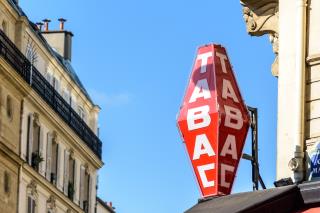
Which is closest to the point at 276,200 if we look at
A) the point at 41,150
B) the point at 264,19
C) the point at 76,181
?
the point at 264,19

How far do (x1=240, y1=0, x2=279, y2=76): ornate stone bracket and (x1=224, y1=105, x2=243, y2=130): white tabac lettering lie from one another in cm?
173

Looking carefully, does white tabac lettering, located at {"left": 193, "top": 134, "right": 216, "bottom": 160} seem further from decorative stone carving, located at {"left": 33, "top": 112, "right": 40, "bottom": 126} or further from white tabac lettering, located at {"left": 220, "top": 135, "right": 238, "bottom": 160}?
decorative stone carving, located at {"left": 33, "top": 112, "right": 40, "bottom": 126}

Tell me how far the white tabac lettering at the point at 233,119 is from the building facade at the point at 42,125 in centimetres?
3390

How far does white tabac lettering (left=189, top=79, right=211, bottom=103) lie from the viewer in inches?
985

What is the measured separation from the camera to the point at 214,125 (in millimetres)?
24250

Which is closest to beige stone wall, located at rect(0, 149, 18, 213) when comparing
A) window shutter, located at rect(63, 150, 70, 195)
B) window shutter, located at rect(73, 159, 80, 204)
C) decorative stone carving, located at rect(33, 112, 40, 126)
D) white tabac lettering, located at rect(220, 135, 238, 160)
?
decorative stone carving, located at rect(33, 112, 40, 126)

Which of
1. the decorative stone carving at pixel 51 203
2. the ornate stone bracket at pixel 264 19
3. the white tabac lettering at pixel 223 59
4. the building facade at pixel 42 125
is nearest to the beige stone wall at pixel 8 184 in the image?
the building facade at pixel 42 125

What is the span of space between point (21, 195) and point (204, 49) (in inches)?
1376

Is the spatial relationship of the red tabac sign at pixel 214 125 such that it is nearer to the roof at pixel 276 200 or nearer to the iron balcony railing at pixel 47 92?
the roof at pixel 276 200

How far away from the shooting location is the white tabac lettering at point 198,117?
24.6 metres

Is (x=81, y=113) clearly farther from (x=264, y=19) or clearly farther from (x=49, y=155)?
(x=264, y=19)

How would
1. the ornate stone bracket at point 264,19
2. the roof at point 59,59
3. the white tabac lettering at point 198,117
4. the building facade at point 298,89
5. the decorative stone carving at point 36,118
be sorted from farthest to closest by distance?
the roof at point 59,59
the decorative stone carving at point 36,118
the ornate stone bracket at point 264,19
the white tabac lettering at point 198,117
the building facade at point 298,89

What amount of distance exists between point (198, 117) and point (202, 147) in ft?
2.10

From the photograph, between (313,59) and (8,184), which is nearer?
(313,59)
